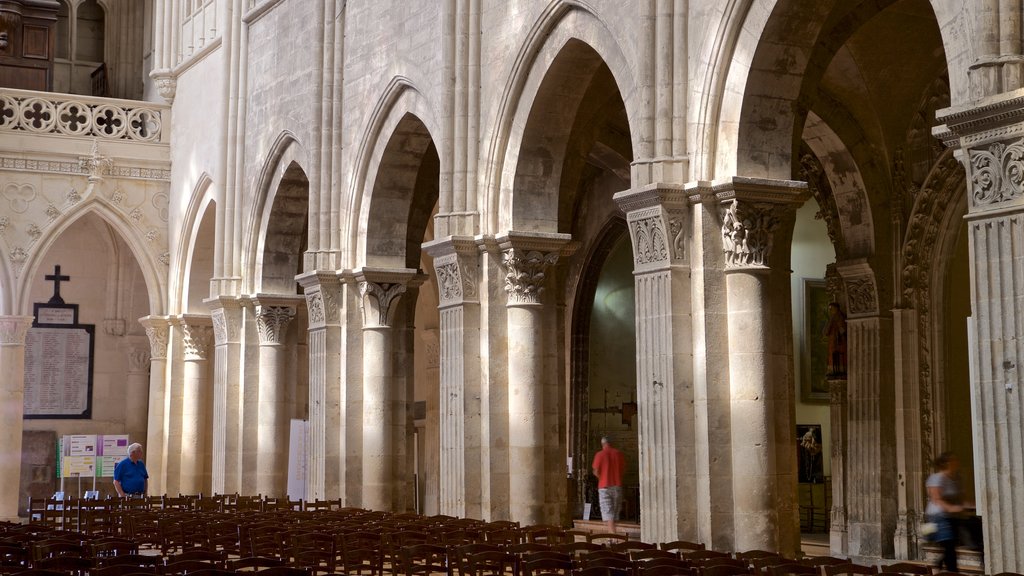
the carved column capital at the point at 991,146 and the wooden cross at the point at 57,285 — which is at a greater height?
the wooden cross at the point at 57,285

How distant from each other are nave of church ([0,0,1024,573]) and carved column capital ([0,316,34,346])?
0.20ft

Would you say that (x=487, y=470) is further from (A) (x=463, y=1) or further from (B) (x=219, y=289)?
(B) (x=219, y=289)

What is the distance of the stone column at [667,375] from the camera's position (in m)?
13.0

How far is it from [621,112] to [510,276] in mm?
6052

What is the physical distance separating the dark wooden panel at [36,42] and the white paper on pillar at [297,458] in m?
13.1

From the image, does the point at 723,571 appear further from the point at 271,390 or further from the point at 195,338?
the point at 195,338

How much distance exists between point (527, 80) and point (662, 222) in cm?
406

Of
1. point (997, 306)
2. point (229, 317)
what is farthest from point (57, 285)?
point (997, 306)

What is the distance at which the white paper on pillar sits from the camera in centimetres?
2225

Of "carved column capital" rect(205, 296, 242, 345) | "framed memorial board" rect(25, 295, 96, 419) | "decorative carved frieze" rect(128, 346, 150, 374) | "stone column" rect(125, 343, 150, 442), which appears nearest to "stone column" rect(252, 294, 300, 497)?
"carved column capital" rect(205, 296, 242, 345)

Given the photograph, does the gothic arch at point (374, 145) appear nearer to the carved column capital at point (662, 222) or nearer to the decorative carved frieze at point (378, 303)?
the decorative carved frieze at point (378, 303)

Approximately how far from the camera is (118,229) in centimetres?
2864

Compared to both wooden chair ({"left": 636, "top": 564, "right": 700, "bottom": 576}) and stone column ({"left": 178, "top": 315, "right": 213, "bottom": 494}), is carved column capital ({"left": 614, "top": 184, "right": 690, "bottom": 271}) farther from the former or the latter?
stone column ({"left": 178, "top": 315, "right": 213, "bottom": 494})

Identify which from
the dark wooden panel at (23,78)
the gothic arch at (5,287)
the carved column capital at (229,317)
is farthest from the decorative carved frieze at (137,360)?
the carved column capital at (229,317)
